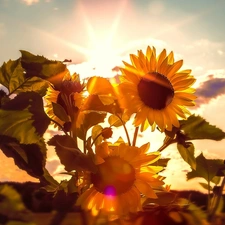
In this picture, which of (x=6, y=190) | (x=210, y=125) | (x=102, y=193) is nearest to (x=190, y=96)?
(x=210, y=125)

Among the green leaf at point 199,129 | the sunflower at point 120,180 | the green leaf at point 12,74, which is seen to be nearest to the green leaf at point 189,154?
the green leaf at point 199,129

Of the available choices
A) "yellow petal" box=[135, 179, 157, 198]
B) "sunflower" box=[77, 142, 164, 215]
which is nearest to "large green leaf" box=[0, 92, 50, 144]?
"sunflower" box=[77, 142, 164, 215]

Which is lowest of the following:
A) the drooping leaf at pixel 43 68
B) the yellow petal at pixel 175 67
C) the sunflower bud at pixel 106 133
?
the sunflower bud at pixel 106 133

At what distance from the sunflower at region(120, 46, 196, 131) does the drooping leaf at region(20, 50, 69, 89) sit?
0.61ft

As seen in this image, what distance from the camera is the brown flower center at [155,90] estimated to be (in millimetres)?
1118

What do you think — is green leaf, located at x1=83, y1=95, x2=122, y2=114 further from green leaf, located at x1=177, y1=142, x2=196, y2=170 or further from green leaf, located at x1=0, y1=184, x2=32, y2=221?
green leaf, located at x1=0, y1=184, x2=32, y2=221

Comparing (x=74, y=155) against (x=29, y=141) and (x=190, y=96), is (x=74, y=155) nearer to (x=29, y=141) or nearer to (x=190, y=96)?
(x=29, y=141)

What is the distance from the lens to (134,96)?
109 centimetres

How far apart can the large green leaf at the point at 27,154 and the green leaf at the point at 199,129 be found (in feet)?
1.38

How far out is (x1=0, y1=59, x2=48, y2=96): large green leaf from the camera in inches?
43.7

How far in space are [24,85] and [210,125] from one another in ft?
1.84

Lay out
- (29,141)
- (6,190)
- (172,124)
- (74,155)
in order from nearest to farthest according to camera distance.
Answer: (6,190), (74,155), (29,141), (172,124)

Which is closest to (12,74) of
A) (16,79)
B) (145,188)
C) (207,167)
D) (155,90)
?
(16,79)

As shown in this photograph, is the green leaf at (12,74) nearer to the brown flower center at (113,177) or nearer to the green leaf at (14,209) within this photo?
the brown flower center at (113,177)
